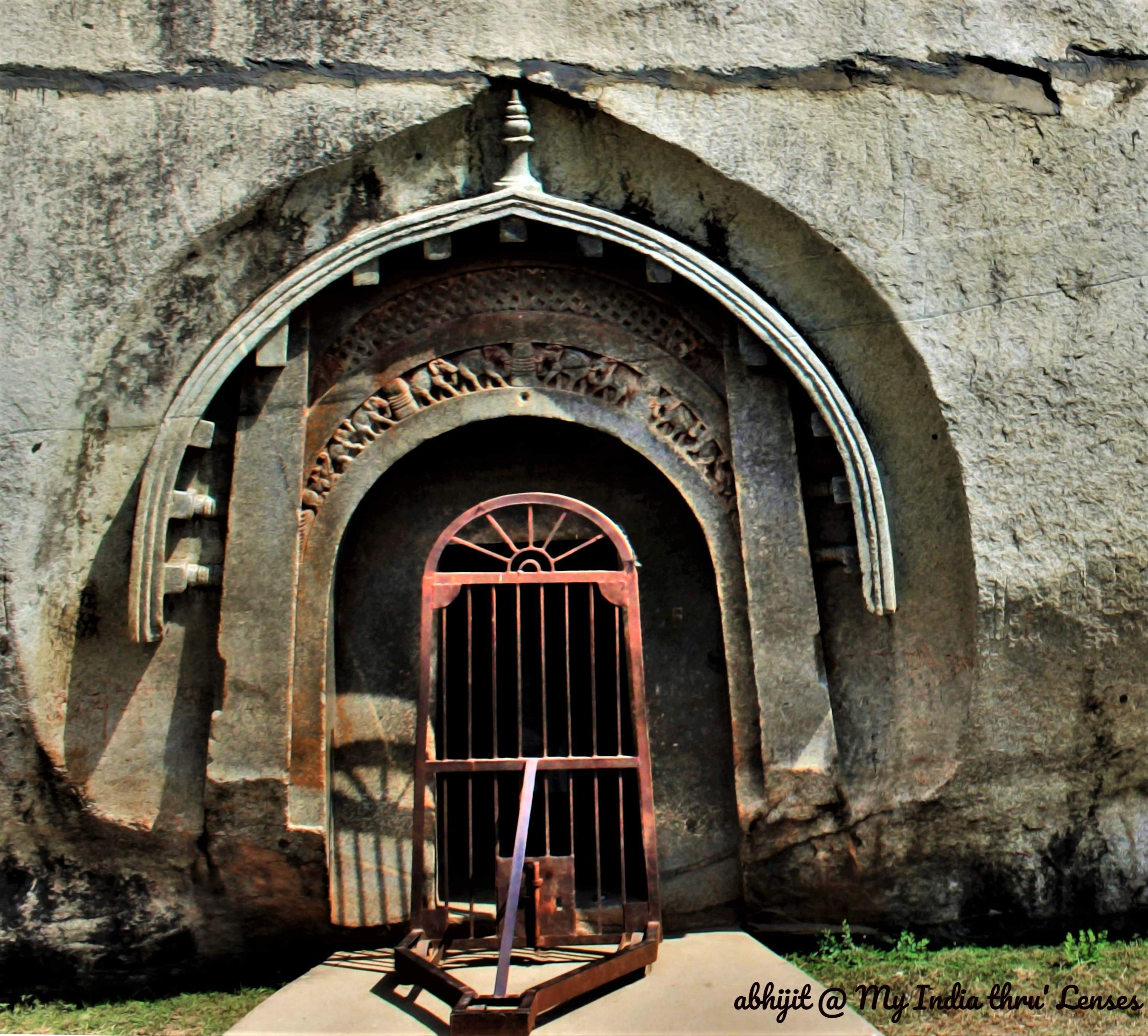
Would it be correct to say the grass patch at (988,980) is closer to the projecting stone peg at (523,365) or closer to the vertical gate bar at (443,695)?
the vertical gate bar at (443,695)

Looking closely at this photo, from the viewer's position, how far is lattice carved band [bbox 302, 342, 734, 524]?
4.38 metres

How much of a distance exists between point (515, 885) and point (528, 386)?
1.85 m

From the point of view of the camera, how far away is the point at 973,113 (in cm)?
424

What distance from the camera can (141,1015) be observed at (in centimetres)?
394

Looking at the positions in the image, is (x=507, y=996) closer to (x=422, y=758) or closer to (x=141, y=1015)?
(x=422, y=758)

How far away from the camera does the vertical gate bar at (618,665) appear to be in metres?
4.05

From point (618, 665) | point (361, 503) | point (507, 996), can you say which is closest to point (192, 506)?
point (361, 503)

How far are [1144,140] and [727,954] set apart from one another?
3.26 m

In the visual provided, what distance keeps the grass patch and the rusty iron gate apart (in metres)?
0.73

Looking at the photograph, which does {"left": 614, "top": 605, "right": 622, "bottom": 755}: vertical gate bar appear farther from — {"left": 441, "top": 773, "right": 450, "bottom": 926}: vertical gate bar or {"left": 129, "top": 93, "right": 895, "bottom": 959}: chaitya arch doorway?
{"left": 441, "top": 773, "right": 450, "bottom": 926}: vertical gate bar

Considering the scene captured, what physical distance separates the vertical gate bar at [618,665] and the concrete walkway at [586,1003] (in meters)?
0.75

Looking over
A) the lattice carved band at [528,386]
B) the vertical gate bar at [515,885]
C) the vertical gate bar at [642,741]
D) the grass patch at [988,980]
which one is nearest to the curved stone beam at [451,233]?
the lattice carved band at [528,386]

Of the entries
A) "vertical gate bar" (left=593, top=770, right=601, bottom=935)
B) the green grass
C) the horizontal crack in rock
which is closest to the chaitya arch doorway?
"vertical gate bar" (left=593, top=770, right=601, bottom=935)

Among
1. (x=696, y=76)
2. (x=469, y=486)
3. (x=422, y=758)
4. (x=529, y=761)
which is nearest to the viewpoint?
(x=529, y=761)
